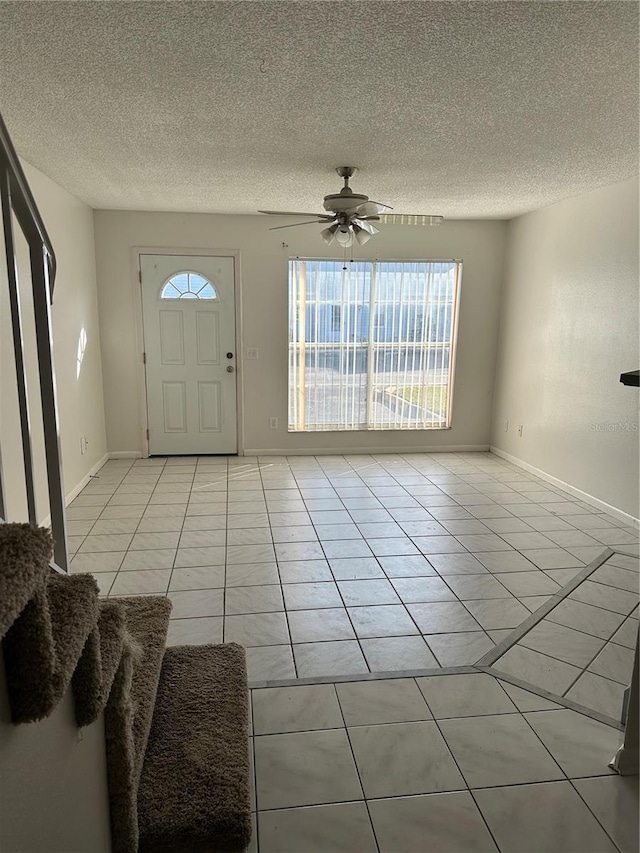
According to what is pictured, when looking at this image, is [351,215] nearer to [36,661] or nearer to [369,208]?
[369,208]

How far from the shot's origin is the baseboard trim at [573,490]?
12.5 feet

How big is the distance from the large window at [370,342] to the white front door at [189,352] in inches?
26.4

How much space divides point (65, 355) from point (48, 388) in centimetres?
313

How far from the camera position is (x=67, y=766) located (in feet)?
3.07

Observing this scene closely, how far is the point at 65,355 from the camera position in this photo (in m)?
4.18

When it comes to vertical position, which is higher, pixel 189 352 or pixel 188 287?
pixel 188 287

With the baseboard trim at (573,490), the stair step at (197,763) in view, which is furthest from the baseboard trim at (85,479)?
the baseboard trim at (573,490)

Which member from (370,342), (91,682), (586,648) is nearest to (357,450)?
(370,342)

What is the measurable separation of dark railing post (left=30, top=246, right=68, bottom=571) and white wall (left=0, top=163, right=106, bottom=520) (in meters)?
1.59

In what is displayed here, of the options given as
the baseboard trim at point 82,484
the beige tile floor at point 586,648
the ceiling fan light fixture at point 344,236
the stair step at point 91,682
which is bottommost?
the beige tile floor at point 586,648

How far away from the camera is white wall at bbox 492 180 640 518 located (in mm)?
3814

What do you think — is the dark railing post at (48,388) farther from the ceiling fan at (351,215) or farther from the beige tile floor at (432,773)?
the ceiling fan at (351,215)

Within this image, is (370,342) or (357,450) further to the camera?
(357,450)

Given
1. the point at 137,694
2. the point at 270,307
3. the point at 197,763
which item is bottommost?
the point at 197,763
